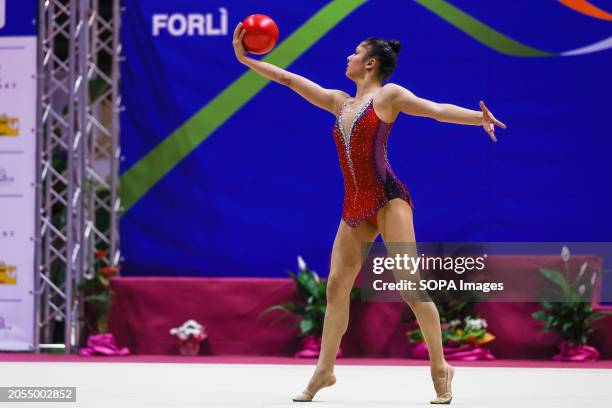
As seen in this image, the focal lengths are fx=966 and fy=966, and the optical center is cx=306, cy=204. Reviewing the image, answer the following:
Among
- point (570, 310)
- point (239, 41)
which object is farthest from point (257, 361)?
point (239, 41)

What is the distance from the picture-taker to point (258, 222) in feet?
29.2

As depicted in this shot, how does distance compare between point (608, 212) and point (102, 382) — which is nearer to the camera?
point (102, 382)

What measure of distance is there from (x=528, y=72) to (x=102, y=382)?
4830mm

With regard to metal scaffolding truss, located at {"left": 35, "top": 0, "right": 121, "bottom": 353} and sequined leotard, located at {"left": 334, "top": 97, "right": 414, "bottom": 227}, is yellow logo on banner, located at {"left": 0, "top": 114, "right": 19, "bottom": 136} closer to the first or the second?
metal scaffolding truss, located at {"left": 35, "top": 0, "right": 121, "bottom": 353}

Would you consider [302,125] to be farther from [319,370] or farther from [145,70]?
[319,370]

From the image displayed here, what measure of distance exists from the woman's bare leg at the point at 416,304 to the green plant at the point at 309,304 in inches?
128

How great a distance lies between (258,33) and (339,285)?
140 centimetres

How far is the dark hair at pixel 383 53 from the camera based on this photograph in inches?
196

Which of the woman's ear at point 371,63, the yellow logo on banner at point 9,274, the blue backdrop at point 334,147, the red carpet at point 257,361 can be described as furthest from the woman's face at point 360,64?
the yellow logo on banner at point 9,274

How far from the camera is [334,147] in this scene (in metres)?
8.84

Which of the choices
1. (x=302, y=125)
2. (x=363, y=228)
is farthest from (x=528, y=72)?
(x=363, y=228)

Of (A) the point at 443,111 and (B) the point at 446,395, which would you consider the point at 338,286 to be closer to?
(B) the point at 446,395

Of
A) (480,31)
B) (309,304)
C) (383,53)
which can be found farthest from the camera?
(480,31)

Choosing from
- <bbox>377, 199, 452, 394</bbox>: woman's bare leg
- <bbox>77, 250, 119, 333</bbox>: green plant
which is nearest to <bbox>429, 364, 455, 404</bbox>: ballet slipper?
<bbox>377, 199, 452, 394</bbox>: woman's bare leg
